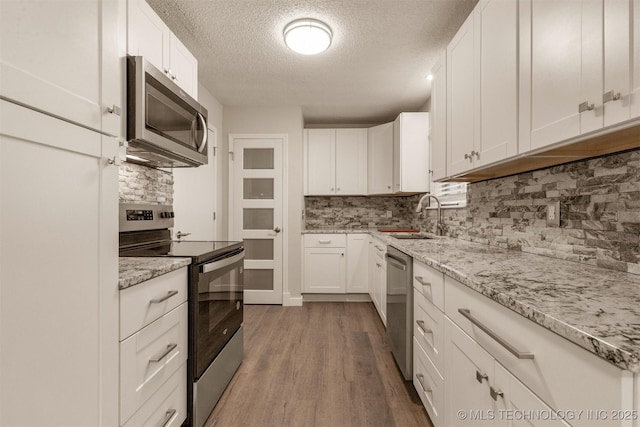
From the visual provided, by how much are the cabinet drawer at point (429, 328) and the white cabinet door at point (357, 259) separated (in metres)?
1.99

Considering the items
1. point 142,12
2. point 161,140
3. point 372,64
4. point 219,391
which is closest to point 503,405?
point 219,391

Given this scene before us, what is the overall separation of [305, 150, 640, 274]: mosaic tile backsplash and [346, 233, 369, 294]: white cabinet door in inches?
67.6

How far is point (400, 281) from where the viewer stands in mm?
→ 1985

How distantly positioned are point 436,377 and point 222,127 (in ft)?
11.3

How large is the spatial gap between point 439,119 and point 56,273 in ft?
7.40

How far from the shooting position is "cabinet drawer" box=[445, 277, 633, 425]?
1.71 ft

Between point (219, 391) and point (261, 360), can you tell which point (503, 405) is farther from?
point (261, 360)

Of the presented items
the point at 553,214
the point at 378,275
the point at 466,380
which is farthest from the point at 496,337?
the point at 378,275

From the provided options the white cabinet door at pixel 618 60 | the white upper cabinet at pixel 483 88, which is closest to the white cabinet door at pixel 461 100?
the white upper cabinet at pixel 483 88

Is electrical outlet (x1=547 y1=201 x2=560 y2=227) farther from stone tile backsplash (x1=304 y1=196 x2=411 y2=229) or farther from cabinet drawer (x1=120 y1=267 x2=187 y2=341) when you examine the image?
stone tile backsplash (x1=304 y1=196 x2=411 y2=229)

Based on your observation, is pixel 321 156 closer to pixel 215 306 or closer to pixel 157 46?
pixel 157 46

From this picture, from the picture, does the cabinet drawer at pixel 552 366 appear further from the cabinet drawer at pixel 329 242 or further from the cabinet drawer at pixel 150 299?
the cabinet drawer at pixel 329 242

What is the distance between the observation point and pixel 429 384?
1.53 metres

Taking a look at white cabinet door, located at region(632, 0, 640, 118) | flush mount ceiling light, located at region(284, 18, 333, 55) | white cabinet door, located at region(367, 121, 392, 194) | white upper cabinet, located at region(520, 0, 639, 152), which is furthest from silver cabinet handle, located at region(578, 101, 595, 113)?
white cabinet door, located at region(367, 121, 392, 194)
